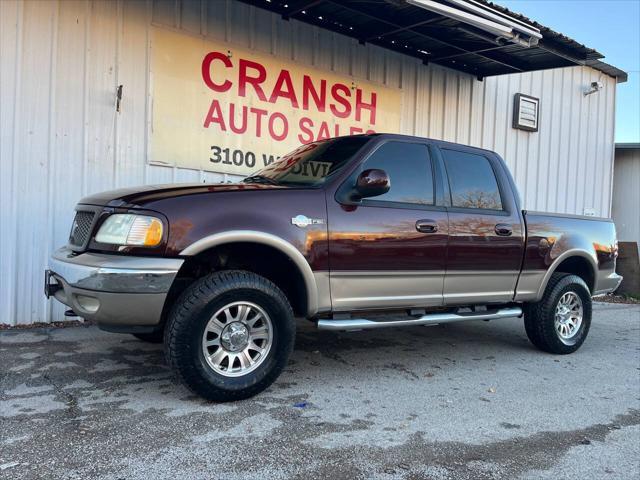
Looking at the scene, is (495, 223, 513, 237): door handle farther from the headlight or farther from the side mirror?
the headlight

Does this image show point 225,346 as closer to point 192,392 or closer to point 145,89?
point 192,392

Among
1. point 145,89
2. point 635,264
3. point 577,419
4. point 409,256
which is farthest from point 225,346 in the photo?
point 635,264

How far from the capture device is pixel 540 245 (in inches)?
207

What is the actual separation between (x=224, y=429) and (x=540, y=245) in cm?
361

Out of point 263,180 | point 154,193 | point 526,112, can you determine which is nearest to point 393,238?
point 263,180

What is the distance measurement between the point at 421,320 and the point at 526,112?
25.0 ft

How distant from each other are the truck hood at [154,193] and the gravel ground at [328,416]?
1.36 m

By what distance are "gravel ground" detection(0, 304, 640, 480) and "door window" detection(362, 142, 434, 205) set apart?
1532 millimetres

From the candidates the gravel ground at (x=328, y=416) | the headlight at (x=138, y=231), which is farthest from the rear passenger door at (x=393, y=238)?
the headlight at (x=138, y=231)

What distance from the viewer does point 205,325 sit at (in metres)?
3.52

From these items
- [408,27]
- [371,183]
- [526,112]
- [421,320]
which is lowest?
[421,320]

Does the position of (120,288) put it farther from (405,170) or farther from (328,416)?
(405,170)

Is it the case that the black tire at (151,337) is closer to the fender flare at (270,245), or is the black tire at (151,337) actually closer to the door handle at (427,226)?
the fender flare at (270,245)

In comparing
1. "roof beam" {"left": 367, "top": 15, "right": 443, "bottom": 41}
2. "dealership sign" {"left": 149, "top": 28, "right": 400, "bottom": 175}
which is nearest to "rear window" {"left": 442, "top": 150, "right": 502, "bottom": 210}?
"roof beam" {"left": 367, "top": 15, "right": 443, "bottom": 41}
